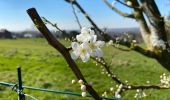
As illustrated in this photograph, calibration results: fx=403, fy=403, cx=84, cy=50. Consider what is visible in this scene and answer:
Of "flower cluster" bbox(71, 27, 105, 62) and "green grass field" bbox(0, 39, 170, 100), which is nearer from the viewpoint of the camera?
"flower cluster" bbox(71, 27, 105, 62)

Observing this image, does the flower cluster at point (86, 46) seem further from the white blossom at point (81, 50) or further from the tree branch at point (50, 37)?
the tree branch at point (50, 37)

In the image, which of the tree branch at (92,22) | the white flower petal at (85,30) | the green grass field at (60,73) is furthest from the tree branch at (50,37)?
the green grass field at (60,73)

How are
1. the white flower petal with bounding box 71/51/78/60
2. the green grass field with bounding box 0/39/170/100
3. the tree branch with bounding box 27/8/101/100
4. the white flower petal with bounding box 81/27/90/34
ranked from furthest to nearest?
the green grass field with bounding box 0/39/170/100, the white flower petal with bounding box 81/27/90/34, the white flower petal with bounding box 71/51/78/60, the tree branch with bounding box 27/8/101/100

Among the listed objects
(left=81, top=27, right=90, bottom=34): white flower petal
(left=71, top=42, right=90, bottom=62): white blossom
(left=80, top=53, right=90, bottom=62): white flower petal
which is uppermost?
(left=81, top=27, right=90, bottom=34): white flower petal

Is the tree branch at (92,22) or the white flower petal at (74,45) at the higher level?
the tree branch at (92,22)

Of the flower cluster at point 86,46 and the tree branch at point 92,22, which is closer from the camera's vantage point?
the flower cluster at point 86,46

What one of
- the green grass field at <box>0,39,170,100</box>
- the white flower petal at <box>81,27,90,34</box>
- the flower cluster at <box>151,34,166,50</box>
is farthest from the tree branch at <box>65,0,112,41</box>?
the green grass field at <box>0,39,170,100</box>

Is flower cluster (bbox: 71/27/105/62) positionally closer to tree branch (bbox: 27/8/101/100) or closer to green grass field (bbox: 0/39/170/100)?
tree branch (bbox: 27/8/101/100)

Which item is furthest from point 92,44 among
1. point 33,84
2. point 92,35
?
point 33,84
